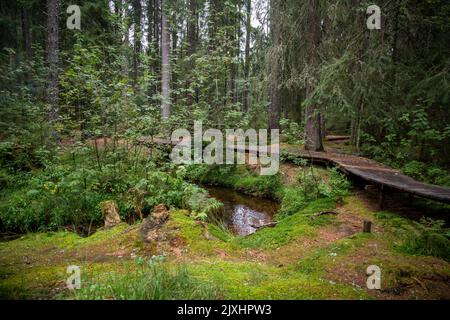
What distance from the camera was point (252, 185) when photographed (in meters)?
11.1

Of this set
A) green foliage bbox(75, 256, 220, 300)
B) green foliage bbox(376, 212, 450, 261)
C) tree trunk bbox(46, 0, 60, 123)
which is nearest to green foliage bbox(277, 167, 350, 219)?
green foliage bbox(376, 212, 450, 261)

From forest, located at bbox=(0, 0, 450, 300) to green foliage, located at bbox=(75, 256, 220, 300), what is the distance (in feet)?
0.06

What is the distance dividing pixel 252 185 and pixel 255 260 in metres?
6.53

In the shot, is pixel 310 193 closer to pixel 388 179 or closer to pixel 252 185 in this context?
pixel 388 179

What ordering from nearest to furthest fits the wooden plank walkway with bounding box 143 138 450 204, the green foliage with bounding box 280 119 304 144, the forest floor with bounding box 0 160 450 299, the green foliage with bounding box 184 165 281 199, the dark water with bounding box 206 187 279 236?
the forest floor with bounding box 0 160 450 299 < the wooden plank walkway with bounding box 143 138 450 204 < the dark water with bounding box 206 187 279 236 < the green foliage with bounding box 280 119 304 144 < the green foliage with bounding box 184 165 281 199

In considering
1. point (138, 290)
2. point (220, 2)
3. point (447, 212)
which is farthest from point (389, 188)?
point (220, 2)

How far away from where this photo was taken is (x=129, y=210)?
7.41 metres

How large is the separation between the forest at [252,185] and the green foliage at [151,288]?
17mm

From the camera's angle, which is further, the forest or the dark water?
the dark water

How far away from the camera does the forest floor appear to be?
3191 millimetres

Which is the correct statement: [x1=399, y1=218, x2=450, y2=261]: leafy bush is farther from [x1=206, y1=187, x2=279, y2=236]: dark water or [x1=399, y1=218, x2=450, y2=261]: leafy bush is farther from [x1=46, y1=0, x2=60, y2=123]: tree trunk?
[x1=46, y1=0, x2=60, y2=123]: tree trunk

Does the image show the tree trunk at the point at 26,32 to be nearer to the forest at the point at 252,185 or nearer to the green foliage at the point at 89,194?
the forest at the point at 252,185

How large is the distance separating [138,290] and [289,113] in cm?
1808

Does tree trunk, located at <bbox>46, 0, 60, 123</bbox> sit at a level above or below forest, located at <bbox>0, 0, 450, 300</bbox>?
above
